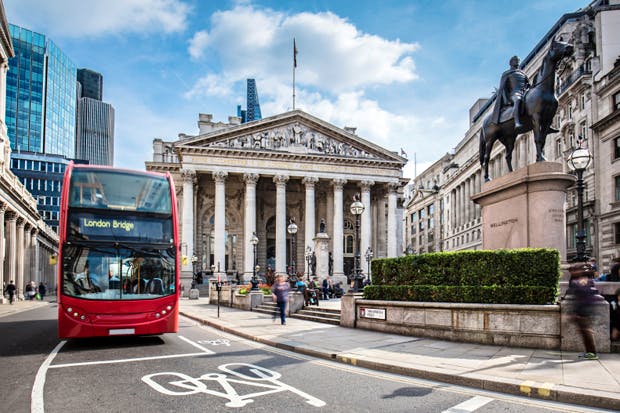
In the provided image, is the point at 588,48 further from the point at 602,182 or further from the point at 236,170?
the point at 236,170

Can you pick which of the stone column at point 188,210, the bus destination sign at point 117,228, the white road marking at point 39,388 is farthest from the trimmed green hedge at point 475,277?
the stone column at point 188,210

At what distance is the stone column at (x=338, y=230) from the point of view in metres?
51.7

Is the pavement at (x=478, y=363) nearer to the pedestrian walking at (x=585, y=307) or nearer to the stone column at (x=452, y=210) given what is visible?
the pedestrian walking at (x=585, y=307)

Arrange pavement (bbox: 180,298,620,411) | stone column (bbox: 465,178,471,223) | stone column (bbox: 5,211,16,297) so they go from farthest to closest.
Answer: stone column (bbox: 465,178,471,223)
stone column (bbox: 5,211,16,297)
pavement (bbox: 180,298,620,411)

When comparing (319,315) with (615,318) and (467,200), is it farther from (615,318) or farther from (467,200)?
(467,200)

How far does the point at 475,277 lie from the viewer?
39.6 feet

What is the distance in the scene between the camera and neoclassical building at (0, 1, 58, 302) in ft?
136

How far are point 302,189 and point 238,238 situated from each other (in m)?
9.58

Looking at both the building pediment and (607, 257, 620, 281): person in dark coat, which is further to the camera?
the building pediment

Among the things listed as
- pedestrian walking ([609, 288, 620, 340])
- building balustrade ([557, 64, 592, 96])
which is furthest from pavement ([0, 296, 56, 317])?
building balustrade ([557, 64, 592, 96])

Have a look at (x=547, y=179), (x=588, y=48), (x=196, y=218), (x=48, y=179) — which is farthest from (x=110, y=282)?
(x=48, y=179)

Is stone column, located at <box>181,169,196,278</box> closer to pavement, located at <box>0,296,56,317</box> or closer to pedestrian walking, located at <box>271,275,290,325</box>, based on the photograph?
pavement, located at <box>0,296,56,317</box>

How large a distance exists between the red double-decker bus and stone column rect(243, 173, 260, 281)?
35.7 meters

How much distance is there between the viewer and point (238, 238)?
183 feet
